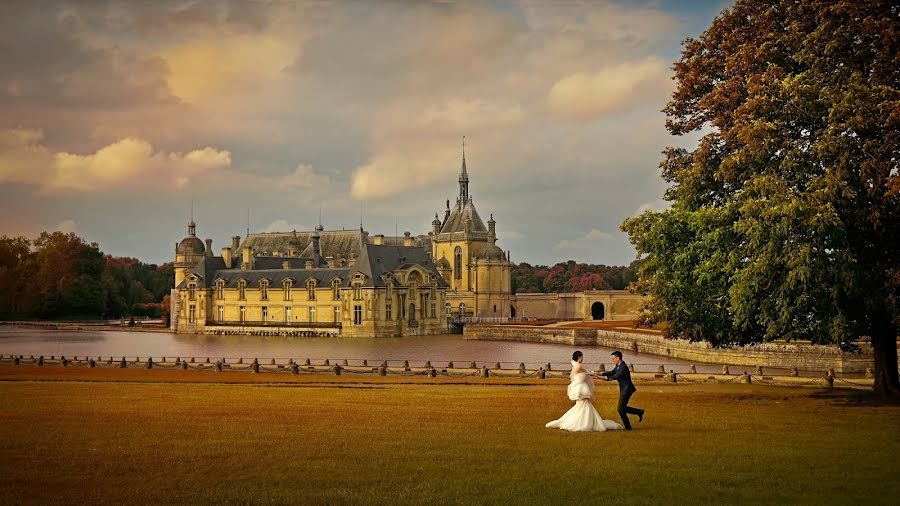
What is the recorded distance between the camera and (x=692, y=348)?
Result: 157 ft

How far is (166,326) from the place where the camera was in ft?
305

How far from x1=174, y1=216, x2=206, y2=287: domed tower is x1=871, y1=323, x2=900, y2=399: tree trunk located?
82.6m

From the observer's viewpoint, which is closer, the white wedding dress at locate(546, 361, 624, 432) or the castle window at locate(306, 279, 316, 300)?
the white wedding dress at locate(546, 361, 624, 432)

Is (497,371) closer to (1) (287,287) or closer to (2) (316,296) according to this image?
(2) (316,296)

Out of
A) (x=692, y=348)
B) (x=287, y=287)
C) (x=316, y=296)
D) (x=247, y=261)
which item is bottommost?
(x=692, y=348)

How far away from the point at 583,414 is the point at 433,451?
10.5ft

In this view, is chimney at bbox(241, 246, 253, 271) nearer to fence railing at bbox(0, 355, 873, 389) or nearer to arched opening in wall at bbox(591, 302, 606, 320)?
arched opening in wall at bbox(591, 302, 606, 320)

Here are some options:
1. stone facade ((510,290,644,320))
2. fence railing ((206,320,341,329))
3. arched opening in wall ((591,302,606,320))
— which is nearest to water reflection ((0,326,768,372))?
fence railing ((206,320,341,329))

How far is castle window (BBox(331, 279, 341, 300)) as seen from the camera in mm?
76812

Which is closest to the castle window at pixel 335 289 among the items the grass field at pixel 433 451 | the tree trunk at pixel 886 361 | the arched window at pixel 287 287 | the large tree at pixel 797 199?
the arched window at pixel 287 287

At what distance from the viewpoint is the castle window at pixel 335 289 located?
252 feet

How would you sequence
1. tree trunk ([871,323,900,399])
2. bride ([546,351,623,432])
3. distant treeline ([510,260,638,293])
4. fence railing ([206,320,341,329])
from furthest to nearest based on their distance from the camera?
distant treeline ([510,260,638,293]), fence railing ([206,320,341,329]), tree trunk ([871,323,900,399]), bride ([546,351,623,432])

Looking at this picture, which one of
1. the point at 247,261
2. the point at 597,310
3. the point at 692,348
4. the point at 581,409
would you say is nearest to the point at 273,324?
the point at 247,261

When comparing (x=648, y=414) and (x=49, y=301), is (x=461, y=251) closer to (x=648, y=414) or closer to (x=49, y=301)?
(x=49, y=301)
